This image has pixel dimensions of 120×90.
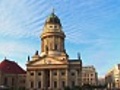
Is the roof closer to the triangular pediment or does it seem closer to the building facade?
the triangular pediment

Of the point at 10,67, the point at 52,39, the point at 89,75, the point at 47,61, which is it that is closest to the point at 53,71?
the point at 47,61

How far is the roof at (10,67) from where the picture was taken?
3469 inches

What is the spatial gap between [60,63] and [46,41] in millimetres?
9914

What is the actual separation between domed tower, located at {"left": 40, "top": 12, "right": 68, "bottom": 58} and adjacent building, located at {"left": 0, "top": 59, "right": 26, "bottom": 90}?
10132mm

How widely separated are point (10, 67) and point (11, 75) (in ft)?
10.7

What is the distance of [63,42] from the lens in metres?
88.7

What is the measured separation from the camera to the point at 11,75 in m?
87.8

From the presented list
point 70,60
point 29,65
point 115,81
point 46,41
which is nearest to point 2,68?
point 29,65

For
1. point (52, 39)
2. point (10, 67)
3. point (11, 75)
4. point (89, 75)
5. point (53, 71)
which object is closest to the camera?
point (53, 71)

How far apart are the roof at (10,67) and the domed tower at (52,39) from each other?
10286 mm

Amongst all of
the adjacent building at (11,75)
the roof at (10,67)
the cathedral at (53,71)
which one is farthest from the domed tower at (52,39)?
the roof at (10,67)

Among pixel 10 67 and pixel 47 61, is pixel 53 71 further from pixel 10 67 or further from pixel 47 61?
pixel 10 67

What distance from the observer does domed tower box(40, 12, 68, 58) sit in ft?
282

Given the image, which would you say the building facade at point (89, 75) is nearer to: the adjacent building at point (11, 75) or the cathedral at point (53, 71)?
the adjacent building at point (11, 75)
